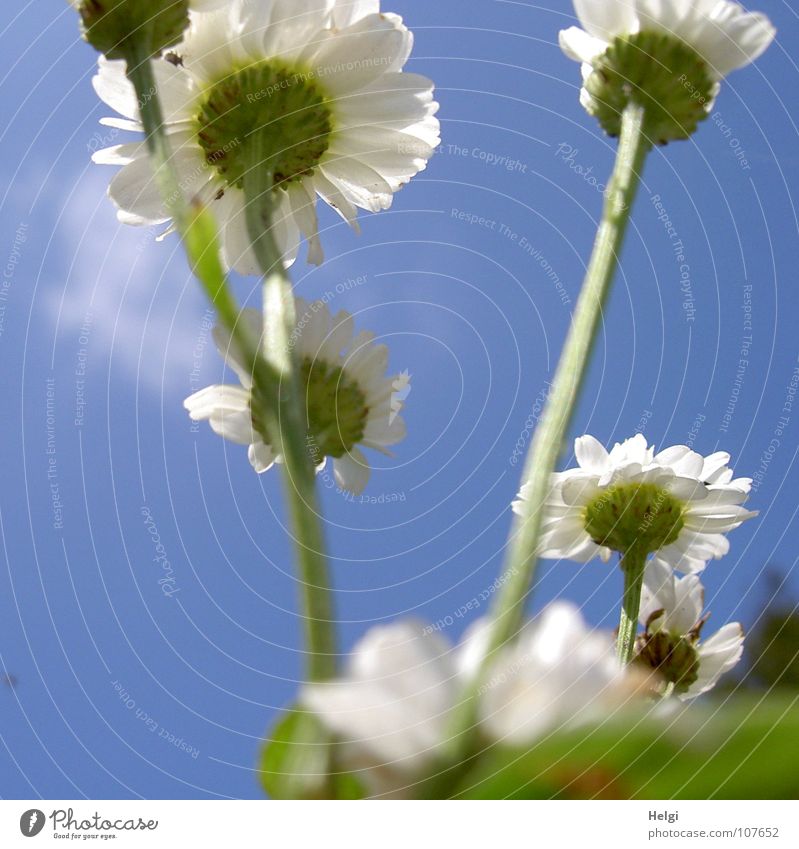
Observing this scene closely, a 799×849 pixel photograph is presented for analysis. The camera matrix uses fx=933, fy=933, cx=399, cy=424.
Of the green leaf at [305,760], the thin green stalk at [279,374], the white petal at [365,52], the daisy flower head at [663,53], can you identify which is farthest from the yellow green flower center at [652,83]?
the green leaf at [305,760]

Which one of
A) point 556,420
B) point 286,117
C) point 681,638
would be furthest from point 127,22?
point 681,638

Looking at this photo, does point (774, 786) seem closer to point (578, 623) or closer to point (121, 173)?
point (578, 623)

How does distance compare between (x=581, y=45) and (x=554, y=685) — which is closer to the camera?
(x=554, y=685)

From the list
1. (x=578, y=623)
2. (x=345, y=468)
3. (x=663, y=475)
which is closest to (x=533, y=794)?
(x=578, y=623)

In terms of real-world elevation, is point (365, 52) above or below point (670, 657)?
above

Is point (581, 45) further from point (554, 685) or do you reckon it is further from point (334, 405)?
point (554, 685)

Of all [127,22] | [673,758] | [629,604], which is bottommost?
[673,758]

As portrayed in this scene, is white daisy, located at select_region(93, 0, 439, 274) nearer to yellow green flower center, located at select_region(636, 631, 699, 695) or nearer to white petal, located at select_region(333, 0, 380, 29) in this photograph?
white petal, located at select_region(333, 0, 380, 29)

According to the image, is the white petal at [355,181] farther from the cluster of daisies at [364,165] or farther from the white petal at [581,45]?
the white petal at [581,45]
